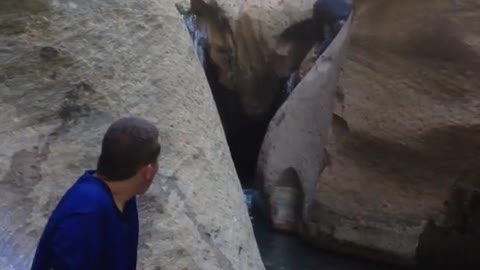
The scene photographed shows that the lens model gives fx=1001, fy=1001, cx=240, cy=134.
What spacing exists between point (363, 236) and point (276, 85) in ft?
13.7

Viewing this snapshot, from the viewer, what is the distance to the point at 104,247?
2750 mm

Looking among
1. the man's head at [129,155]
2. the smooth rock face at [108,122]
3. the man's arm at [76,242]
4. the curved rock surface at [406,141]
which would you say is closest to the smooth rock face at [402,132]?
the curved rock surface at [406,141]

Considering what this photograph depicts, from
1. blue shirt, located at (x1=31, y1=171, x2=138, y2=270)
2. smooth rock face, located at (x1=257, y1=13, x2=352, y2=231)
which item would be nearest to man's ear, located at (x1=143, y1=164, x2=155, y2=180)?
blue shirt, located at (x1=31, y1=171, x2=138, y2=270)

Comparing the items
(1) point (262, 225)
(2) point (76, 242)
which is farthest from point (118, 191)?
(1) point (262, 225)

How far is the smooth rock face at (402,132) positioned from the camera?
24.3 feet

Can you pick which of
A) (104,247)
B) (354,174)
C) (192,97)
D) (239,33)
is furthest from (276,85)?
(104,247)

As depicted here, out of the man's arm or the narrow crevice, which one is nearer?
the man's arm

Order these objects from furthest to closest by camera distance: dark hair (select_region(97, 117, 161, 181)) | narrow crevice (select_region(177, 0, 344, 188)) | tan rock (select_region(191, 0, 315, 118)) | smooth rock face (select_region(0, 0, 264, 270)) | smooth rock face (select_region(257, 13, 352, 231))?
narrow crevice (select_region(177, 0, 344, 188))
tan rock (select_region(191, 0, 315, 118))
smooth rock face (select_region(257, 13, 352, 231))
smooth rock face (select_region(0, 0, 264, 270))
dark hair (select_region(97, 117, 161, 181))

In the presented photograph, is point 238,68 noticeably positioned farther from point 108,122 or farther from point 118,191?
point 118,191

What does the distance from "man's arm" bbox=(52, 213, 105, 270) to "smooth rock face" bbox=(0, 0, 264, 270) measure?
135 centimetres

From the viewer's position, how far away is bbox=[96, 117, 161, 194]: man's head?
2.79 m

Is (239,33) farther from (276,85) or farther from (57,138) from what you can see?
(57,138)

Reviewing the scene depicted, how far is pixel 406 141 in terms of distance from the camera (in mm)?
7773

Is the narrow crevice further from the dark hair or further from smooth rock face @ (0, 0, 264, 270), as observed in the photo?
the dark hair
